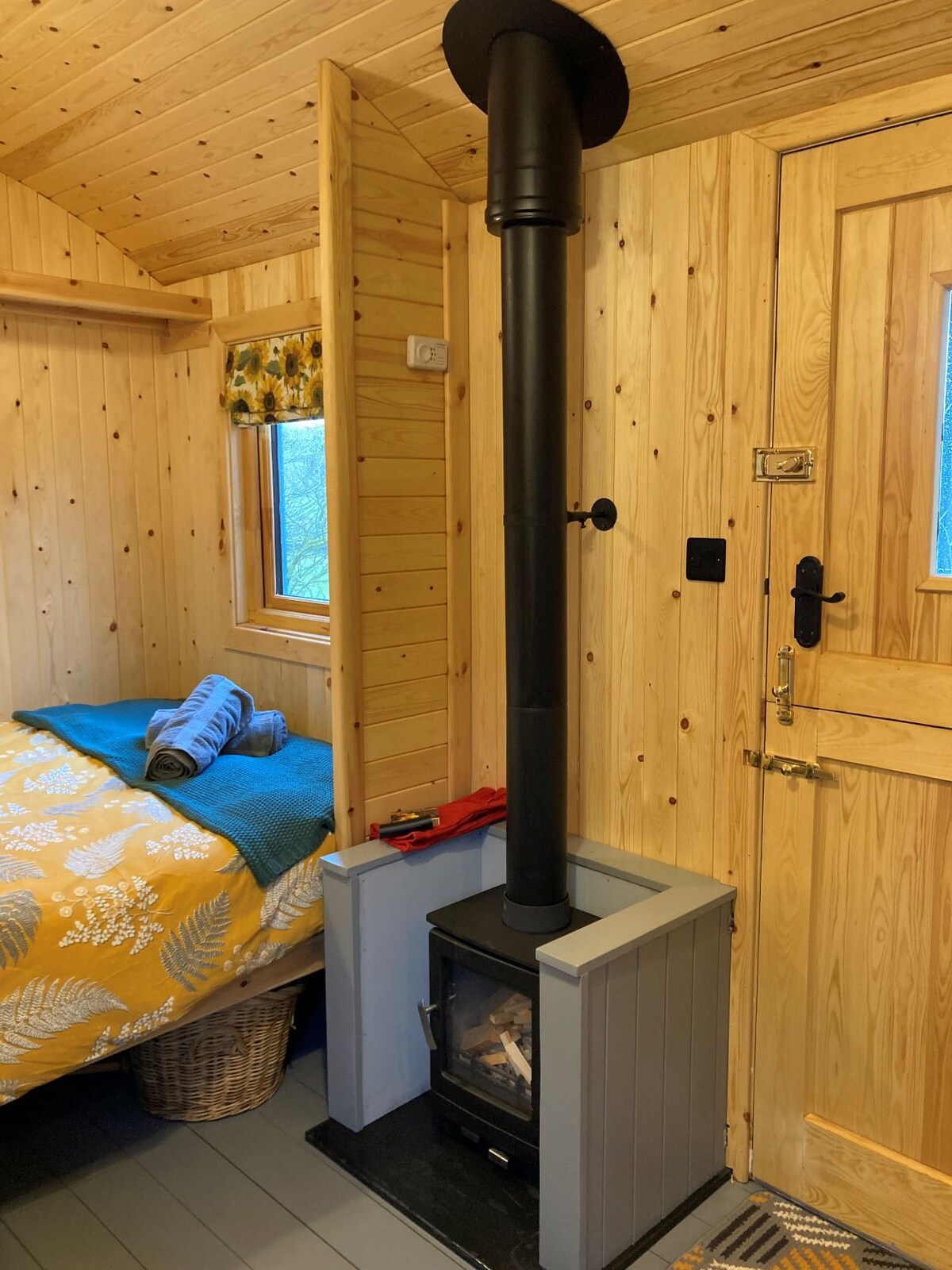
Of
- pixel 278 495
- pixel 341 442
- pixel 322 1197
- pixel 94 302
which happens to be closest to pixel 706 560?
pixel 341 442

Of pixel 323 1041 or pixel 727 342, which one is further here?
pixel 323 1041

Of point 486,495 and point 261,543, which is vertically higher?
point 486,495

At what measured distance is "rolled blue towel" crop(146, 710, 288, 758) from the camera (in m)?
2.83

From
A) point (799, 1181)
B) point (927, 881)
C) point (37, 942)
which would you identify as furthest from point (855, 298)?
point (37, 942)

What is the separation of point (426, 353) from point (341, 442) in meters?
0.33

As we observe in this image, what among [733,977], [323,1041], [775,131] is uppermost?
[775,131]

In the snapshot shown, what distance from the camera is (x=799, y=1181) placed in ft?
6.70

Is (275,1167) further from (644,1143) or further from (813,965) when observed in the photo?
(813,965)

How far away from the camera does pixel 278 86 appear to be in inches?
90.4

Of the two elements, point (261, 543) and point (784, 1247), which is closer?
point (784, 1247)

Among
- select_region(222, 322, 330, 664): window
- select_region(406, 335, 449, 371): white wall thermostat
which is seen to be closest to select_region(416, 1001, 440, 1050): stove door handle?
select_region(222, 322, 330, 664): window

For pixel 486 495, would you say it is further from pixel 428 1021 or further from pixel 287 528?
pixel 428 1021

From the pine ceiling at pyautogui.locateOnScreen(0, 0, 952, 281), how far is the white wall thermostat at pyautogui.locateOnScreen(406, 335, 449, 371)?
0.36 meters

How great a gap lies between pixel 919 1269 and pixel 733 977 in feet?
1.90
